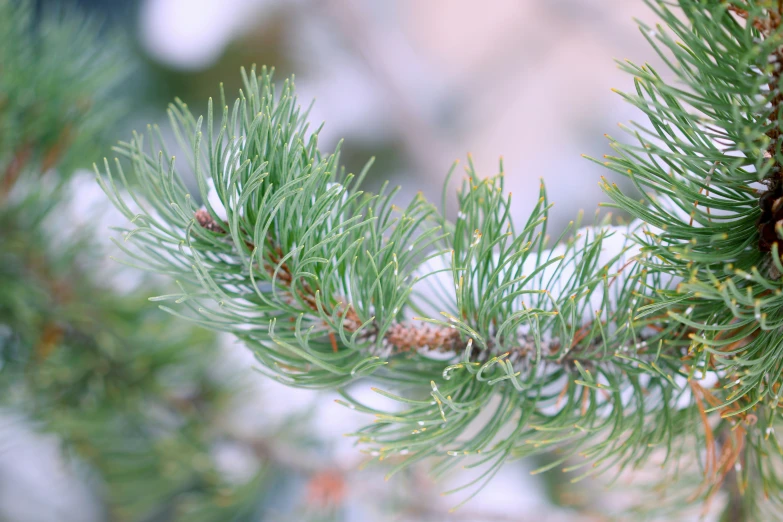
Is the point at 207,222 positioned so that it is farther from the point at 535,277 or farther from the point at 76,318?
the point at 76,318

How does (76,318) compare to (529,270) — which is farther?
(76,318)

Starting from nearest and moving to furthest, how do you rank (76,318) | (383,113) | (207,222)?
(207,222)
(76,318)
(383,113)

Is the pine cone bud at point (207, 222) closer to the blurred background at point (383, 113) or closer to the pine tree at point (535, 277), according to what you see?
the pine tree at point (535, 277)

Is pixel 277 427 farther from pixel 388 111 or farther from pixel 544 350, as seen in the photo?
pixel 388 111

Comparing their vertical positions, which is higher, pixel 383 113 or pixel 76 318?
pixel 383 113

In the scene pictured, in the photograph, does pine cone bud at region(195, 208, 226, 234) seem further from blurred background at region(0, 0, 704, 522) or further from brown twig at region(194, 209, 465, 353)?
blurred background at region(0, 0, 704, 522)

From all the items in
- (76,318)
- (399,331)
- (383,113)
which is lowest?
(399,331)

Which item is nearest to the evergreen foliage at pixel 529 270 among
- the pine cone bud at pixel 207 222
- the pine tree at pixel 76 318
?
the pine cone bud at pixel 207 222

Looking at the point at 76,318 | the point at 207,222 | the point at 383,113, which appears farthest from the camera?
the point at 383,113

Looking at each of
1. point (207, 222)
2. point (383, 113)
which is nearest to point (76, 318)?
point (207, 222)
